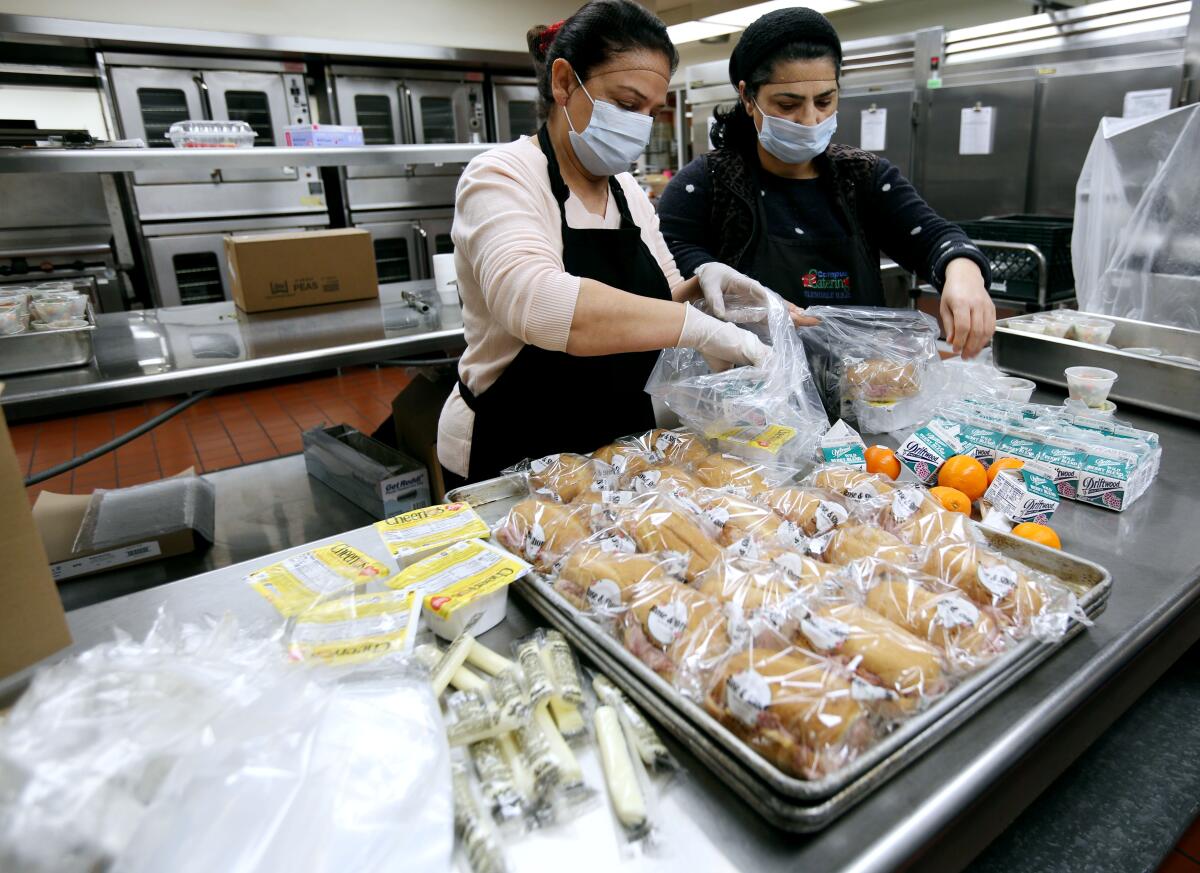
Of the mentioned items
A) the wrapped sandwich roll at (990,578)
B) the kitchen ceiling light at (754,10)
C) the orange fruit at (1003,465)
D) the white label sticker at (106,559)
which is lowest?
the white label sticker at (106,559)

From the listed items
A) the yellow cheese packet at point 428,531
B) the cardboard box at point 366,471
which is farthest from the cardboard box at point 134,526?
the yellow cheese packet at point 428,531

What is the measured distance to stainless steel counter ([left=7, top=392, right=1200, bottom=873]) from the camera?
2.01 ft

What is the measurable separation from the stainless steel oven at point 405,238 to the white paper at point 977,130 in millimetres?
3571

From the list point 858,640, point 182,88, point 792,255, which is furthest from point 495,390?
point 182,88

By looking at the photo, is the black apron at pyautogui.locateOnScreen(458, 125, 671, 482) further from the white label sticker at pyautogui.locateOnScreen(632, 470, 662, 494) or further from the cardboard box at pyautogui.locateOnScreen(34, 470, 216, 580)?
the cardboard box at pyautogui.locateOnScreen(34, 470, 216, 580)

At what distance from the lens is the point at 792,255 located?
1.92m

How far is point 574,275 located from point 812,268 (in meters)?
0.79

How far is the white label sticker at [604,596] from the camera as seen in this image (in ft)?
2.75

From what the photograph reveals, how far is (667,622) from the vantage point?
78cm

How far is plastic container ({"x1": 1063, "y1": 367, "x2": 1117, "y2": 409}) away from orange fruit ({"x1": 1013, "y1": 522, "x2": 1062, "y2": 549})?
587 mm

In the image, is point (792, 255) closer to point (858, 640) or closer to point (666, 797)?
point (858, 640)

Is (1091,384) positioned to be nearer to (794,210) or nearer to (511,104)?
(794,210)

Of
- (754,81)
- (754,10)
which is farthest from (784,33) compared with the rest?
(754,10)

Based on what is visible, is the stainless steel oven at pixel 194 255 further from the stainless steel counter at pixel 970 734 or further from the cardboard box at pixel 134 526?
the stainless steel counter at pixel 970 734
